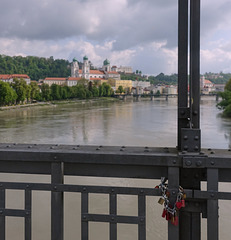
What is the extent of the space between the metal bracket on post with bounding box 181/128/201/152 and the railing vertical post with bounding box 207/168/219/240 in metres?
0.19

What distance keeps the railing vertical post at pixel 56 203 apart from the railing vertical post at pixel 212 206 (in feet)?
3.35

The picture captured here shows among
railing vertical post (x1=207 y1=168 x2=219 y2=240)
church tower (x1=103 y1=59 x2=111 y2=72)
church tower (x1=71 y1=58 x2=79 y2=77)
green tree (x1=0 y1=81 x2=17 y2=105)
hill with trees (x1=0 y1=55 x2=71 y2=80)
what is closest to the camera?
railing vertical post (x1=207 y1=168 x2=219 y2=240)

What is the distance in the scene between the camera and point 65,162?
241 cm

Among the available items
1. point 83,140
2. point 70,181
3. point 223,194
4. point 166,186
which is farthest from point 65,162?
point 83,140

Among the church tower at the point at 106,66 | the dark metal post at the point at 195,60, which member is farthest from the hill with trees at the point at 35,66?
the dark metal post at the point at 195,60

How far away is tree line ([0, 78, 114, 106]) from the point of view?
50.1 meters

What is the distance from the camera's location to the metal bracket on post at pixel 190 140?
2.31m

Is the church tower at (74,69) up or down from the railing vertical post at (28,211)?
up

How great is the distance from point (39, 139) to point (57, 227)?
19201 mm

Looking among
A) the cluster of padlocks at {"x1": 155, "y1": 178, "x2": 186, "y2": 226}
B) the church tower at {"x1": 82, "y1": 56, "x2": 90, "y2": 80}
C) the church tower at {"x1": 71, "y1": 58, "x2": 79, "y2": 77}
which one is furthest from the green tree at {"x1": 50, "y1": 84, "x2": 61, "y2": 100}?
the cluster of padlocks at {"x1": 155, "y1": 178, "x2": 186, "y2": 226}

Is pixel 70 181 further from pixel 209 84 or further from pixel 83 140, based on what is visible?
pixel 209 84

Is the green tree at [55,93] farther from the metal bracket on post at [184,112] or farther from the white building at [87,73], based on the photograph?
the metal bracket on post at [184,112]

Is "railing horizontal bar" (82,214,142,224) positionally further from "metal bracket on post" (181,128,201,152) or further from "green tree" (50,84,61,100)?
"green tree" (50,84,61,100)

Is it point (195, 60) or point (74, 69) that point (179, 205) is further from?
point (74, 69)
